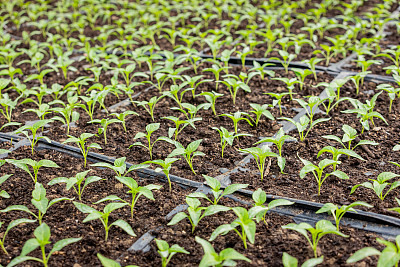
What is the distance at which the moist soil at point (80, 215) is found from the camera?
1888 mm

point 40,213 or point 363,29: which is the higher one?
point 363,29

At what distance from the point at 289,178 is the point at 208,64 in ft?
6.86

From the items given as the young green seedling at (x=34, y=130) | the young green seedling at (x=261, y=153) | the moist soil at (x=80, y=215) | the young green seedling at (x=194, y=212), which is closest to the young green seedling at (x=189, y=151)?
the moist soil at (x=80, y=215)

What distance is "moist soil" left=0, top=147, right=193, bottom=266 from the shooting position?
1888mm

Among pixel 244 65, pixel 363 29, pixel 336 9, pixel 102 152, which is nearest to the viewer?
pixel 102 152

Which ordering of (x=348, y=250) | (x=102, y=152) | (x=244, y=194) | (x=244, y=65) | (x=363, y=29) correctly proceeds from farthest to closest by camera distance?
(x=363, y=29) < (x=244, y=65) < (x=102, y=152) < (x=244, y=194) < (x=348, y=250)

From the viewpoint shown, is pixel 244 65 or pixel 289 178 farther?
pixel 244 65

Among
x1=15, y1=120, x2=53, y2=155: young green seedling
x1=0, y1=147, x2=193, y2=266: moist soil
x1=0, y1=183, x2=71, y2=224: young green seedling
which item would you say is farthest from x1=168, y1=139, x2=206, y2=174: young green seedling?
x1=15, y1=120, x2=53, y2=155: young green seedling

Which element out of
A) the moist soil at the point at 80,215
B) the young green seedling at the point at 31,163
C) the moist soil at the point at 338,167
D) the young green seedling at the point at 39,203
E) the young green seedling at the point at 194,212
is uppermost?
the young green seedling at the point at 31,163

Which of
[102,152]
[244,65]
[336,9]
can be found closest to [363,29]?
[336,9]

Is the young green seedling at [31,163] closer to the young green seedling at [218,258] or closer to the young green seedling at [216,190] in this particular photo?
the young green seedling at [216,190]

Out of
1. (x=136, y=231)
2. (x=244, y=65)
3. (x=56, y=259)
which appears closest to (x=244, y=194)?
(x=136, y=231)

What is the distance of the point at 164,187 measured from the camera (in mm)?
2330

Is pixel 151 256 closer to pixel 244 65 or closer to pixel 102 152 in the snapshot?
pixel 102 152
